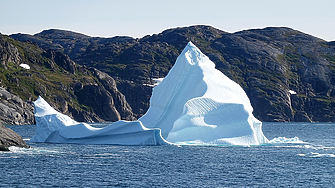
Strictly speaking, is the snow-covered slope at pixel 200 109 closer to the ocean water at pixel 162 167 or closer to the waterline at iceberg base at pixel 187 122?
the waterline at iceberg base at pixel 187 122

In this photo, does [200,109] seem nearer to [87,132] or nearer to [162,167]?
[87,132]

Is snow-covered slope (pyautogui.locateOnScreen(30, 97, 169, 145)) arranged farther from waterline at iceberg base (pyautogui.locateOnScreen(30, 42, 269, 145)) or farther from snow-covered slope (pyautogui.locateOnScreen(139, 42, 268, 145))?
snow-covered slope (pyautogui.locateOnScreen(139, 42, 268, 145))

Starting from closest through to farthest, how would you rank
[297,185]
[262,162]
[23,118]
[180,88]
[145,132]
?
[297,185] < [262,162] < [145,132] < [180,88] < [23,118]

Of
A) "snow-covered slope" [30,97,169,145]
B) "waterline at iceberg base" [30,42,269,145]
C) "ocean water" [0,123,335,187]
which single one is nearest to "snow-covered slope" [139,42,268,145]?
"waterline at iceberg base" [30,42,269,145]

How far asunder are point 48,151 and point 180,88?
22851mm

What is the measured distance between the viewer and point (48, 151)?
6022cm

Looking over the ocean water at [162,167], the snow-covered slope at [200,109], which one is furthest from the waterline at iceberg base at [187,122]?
the ocean water at [162,167]

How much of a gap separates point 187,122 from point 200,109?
2.53m

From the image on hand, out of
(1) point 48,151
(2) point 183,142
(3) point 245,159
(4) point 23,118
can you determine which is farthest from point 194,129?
(4) point 23,118

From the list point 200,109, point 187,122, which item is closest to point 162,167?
point 187,122

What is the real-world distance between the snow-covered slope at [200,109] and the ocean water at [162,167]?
1.90 metres

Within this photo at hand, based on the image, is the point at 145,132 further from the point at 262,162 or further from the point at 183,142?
the point at 262,162

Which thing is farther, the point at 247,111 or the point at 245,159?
the point at 247,111

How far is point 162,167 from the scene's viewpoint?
50.6 metres
